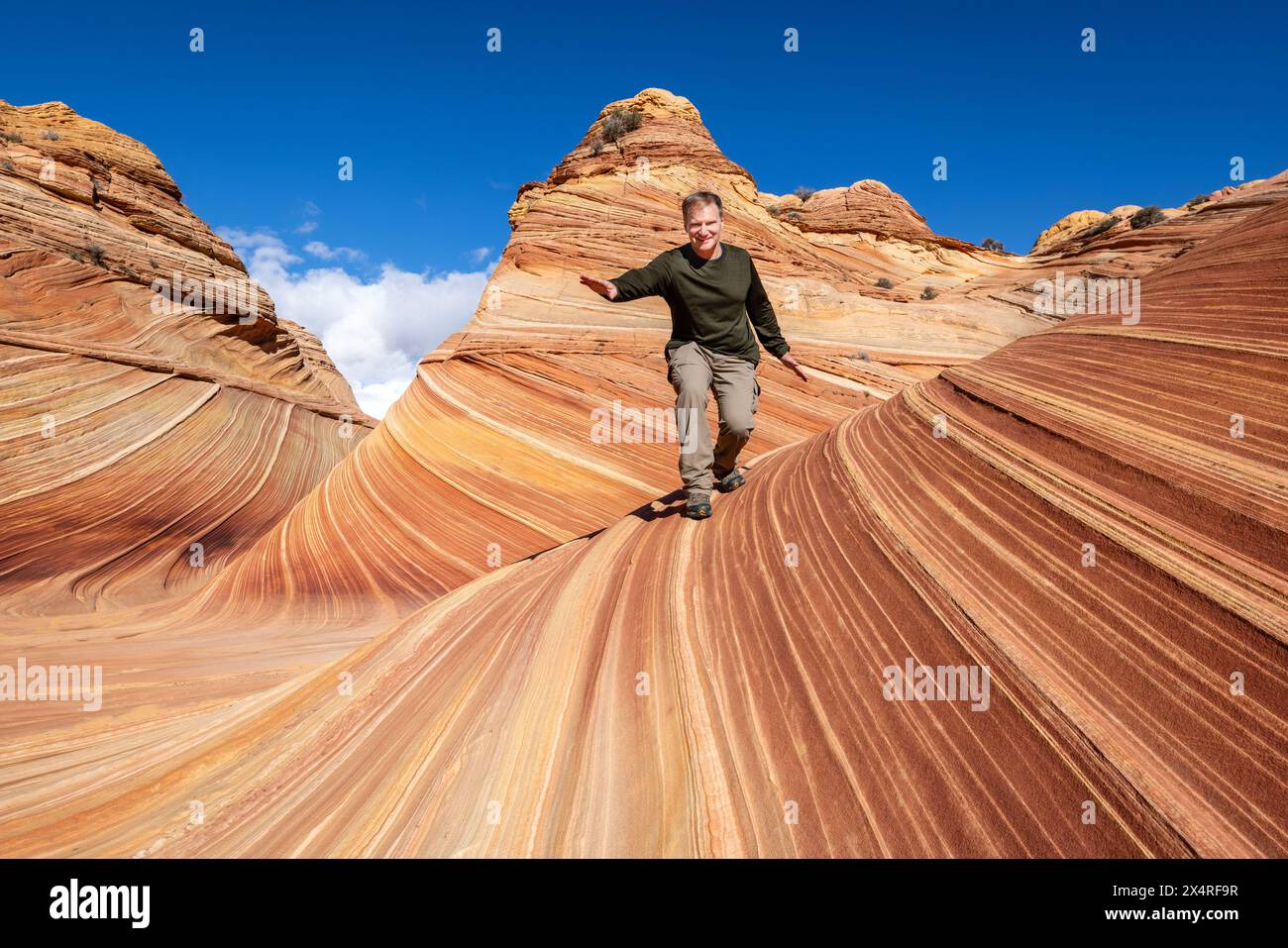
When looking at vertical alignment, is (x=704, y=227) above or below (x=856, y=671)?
above

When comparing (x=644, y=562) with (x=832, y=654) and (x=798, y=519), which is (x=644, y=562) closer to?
(x=798, y=519)

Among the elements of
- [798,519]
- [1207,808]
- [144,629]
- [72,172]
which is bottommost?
[144,629]

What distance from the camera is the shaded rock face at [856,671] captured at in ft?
4.15

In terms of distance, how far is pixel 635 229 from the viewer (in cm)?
848

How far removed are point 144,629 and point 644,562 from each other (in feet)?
17.8

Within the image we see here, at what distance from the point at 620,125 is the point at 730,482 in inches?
381

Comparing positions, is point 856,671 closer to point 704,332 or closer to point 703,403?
point 703,403

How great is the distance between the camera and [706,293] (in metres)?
3.30

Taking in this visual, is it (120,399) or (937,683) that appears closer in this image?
(937,683)

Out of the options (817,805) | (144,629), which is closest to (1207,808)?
(817,805)

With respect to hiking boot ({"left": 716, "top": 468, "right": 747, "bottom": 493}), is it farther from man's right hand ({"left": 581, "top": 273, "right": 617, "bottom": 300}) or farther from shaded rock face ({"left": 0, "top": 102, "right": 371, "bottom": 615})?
shaded rock face ({"left": 0, "top": 102, "right": 371, "bottom": 615})
